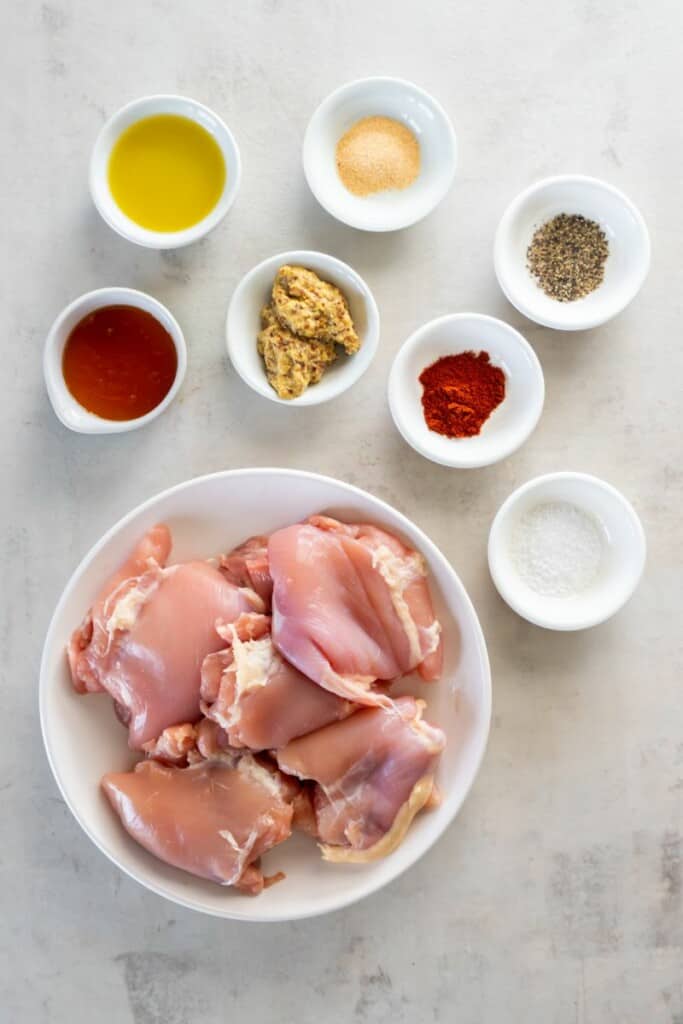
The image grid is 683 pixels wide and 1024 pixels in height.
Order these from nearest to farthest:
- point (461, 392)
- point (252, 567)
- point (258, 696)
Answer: point (258, 696), point (252, 567), point (461, 392)

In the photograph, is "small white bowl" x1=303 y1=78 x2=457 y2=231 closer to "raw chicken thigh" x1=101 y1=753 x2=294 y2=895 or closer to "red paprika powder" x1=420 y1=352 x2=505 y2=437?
"red paprika powder" x1=420 y1=352 x2=505 y2=437

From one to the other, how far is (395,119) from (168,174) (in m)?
0.58

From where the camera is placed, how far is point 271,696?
1966mm

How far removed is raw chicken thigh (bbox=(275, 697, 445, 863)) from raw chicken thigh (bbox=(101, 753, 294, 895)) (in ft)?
0.29

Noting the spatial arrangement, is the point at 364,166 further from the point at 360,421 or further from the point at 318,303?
the point at 360,421

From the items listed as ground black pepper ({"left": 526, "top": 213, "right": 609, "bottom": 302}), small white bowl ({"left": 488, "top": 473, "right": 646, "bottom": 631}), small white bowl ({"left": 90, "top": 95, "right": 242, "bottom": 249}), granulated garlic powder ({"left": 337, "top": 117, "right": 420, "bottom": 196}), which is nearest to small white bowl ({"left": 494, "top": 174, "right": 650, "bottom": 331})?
ground black pepper ({"left": 526, "top": 213, "right": 609, "bottom": 302})

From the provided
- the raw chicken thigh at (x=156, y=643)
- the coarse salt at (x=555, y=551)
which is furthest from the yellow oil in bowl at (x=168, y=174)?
the coarse salt at (x=555, y=551)

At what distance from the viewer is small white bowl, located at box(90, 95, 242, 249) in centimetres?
211

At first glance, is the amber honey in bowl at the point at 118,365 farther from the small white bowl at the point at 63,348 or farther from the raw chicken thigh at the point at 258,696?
the raw chicken thigh at the point at 258,696

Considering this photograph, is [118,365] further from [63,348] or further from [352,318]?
[352,318]

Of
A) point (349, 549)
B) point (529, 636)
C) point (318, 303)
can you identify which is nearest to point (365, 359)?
point (318, 303)

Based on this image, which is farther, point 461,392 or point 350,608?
point 461,392

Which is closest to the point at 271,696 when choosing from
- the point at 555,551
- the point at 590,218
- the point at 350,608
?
the point at 350,608

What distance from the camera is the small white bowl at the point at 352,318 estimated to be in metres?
2.12
